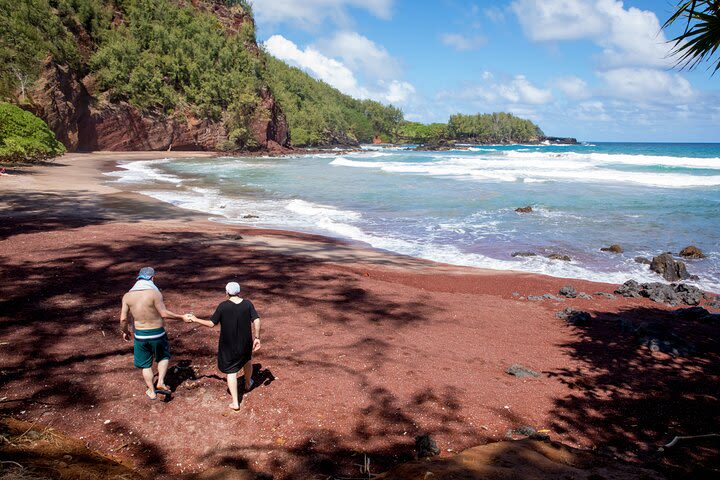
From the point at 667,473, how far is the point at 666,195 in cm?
3124

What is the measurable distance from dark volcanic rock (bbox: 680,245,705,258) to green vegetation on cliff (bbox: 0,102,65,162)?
35040 millimetres

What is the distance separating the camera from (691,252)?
47.6 ft

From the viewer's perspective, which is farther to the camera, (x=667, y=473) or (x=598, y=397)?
(x=598, y=397)

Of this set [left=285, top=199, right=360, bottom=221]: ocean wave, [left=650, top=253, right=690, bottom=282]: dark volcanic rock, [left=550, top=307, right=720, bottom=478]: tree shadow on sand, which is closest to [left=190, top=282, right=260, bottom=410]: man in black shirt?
[left=550, top=307, right=720, bottom=478]: tree shadow on sand

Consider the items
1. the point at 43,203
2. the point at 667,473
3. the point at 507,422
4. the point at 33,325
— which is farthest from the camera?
the point at 43,203

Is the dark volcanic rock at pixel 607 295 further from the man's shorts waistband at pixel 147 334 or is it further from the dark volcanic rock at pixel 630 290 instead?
the man's shorts waistband at pixel 147 334

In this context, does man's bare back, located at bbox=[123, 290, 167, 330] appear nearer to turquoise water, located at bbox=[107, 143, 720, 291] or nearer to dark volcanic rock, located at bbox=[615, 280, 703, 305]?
turquoise water, located at bbox=[107, 143, 720, 291]

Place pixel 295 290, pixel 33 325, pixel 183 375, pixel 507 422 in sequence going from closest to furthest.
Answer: pixel 507 422
pixel 183 375
pixel 33 325
pixel 295 290

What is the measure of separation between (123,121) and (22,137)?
34.6m

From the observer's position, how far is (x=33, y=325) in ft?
20.4

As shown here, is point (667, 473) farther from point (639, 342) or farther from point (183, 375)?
point (183, 375)

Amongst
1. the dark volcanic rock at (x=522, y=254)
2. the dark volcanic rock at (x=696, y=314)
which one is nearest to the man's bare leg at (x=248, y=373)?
the dark volcanic rock at (x=696, y=314)

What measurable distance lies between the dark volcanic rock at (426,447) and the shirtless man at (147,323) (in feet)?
9.39

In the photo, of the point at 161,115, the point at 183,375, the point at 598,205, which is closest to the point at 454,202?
the point at 598,205
